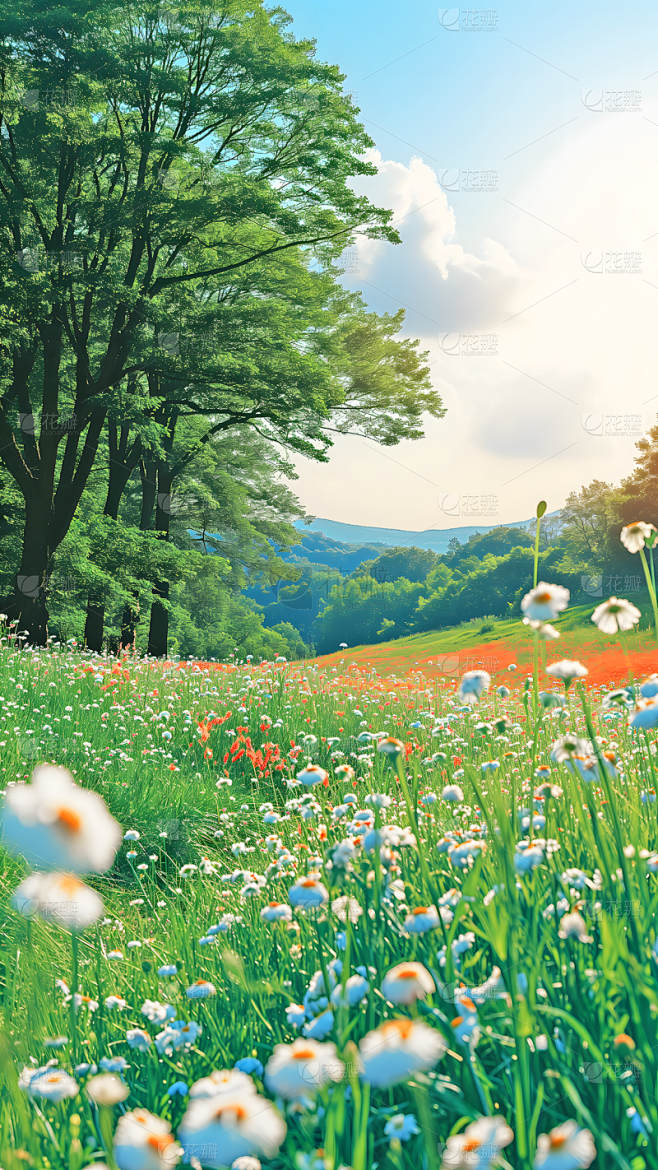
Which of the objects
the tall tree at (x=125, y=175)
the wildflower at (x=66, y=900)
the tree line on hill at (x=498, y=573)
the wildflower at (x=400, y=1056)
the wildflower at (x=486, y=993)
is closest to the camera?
the wildflower at (x=400, y=1056)

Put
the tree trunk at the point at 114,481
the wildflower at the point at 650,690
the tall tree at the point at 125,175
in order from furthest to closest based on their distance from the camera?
the tree trunk at the point at 114,481 < the tall tree at the point at 125,175 < the wildflower at the point at 650,690

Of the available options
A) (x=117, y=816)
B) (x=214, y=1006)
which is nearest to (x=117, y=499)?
(x=117, y=816)

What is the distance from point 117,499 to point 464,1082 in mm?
18497

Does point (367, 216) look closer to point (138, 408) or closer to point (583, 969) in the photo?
point (138, 408)

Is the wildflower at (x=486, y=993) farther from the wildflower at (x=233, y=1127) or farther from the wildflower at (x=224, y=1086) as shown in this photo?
the wildflower at (x=233, y=1127)

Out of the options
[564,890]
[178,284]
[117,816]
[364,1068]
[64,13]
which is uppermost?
[64,13]

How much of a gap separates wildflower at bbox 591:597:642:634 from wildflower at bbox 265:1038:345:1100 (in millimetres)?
1281

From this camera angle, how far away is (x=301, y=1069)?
895mm

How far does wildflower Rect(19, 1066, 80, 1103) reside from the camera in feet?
4.28

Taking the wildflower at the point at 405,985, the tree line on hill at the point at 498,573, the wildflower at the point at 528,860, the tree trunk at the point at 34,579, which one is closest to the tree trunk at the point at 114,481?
the tree trunk at the point at 34,579

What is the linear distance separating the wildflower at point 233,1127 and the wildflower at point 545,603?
111 cm

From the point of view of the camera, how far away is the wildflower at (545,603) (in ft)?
5.16

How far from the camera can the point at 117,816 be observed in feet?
15.2

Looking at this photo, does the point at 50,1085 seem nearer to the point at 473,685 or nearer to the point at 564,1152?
the point at 564,1152
